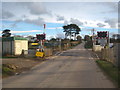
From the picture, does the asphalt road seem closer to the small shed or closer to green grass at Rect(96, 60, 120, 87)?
green grass at Rect(96, 60, 120, 87)

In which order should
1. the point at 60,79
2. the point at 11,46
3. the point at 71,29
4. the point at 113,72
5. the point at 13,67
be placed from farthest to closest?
1. the point at 71,29
2. the point at 11,46
3. the point at 13,67
4. the point at 113,72
5. the point at 60,79

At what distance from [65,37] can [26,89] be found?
112663 millimetres

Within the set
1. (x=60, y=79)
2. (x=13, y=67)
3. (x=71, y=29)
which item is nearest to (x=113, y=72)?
(x=60, y=79)

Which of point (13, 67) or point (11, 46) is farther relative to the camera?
point (11, 46)

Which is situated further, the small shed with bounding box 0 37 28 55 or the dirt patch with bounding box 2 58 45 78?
the small shed with bounding box 0 37 28 55

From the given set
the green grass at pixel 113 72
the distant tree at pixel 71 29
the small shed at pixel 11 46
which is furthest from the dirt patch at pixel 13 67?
the distant tree at pixel 71 29

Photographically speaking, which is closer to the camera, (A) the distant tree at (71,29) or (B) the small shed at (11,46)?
(B) the small shed at (11,46)

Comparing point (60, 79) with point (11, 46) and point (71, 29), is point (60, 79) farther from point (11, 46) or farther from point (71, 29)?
point (71, 29)

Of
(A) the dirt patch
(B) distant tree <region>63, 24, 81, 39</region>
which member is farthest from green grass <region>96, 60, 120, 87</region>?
(B) distant tree <region>63, 24, 81, 39</region>

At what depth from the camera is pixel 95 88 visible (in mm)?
9023

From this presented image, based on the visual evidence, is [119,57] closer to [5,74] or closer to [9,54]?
[5,74]

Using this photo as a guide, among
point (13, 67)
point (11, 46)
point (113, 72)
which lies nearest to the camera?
point (113, 72)

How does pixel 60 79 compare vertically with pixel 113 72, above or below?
below

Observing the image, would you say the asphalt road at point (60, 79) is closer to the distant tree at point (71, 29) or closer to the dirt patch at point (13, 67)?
the dirt patch at point (13, 67)
